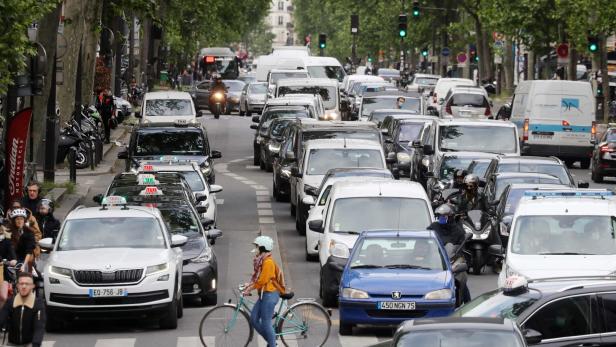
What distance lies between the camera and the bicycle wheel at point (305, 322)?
18297 millimetres

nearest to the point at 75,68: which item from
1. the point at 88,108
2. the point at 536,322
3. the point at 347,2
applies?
the point at 88,108

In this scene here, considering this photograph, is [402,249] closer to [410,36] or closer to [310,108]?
[310,108]

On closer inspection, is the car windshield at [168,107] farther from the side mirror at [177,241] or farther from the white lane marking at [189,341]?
the white lane marking at [189,341]

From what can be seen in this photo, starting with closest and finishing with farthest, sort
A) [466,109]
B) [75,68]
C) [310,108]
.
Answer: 1. [75,68]
2. [310,108]
3. [466,109]

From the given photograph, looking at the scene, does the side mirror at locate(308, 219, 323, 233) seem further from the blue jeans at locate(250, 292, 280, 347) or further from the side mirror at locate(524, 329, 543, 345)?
the side mirror at locate(524, 329, 543, 345)

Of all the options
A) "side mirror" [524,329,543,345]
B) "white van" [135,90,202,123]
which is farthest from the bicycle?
"white van" [135,90,202,123]

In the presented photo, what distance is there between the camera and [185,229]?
79.3 feet

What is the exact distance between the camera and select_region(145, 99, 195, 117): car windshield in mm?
49812

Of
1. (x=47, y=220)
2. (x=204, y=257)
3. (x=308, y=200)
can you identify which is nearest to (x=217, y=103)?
(x=308, y=200)

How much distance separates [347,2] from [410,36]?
11.3 meters

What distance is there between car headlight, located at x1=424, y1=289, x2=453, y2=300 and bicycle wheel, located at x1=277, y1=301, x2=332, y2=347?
6.53 feet

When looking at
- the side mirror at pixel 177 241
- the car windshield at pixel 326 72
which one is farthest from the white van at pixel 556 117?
the side mirror at pixel 177 241

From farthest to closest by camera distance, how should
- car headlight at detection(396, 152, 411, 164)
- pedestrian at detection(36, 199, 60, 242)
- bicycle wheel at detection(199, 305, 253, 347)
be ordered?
car headlight at detection(396, 152, 411, 164) → pedestrian at detection(36, 199, 60, 242) → bicycle wheel at detection(199, 305, 253, 347)

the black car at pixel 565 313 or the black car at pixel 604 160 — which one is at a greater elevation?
the black car at pixel 565 313
